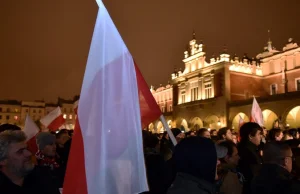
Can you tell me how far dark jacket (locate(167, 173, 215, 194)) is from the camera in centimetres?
206

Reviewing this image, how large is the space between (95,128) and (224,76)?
35.0 meters

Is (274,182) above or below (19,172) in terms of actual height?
below

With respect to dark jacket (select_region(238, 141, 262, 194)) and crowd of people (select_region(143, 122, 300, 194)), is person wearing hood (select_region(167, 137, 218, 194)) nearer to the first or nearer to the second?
crowd of people (select_region(143, 122, 300, 194))

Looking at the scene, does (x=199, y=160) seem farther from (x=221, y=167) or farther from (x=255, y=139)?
(x=255, y=139)

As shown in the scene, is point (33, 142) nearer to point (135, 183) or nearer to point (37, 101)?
point (135, 183)

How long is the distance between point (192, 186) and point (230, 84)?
35557 millimetres

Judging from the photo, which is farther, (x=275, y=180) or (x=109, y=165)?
(x=275, y=180)

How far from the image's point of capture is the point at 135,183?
2537mm

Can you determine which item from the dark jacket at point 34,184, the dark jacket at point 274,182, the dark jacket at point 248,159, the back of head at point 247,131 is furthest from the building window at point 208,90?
the dark jacket at point 34,184

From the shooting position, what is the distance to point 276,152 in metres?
3.00

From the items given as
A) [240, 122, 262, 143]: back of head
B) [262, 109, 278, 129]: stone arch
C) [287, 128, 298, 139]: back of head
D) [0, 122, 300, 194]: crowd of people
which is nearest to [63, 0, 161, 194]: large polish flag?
[0, 122, 300, 194]: crowd of people

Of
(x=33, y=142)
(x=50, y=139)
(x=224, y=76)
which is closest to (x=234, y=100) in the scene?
(x=224, y=76)

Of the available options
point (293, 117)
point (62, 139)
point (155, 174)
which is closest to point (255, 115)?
point (62, 139)

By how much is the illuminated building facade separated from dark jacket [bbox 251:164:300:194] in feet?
89.0
